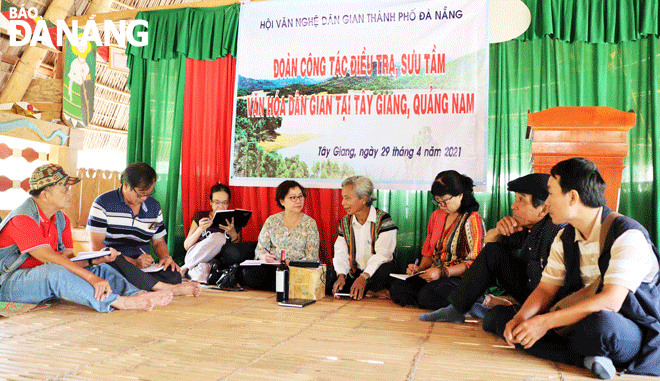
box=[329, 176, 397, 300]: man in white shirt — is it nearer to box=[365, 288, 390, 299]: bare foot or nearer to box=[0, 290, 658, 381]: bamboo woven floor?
box=[365, 288, 390, 299]: bare foot

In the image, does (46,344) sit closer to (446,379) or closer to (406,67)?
(446,379)

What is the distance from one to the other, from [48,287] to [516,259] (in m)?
2.44

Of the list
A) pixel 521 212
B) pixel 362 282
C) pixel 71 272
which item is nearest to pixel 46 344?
pixel 71 272

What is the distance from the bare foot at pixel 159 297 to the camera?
2720 mm

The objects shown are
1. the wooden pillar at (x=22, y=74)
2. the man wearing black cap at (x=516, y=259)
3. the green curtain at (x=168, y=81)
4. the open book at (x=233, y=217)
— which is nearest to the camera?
the man wearing black cap at (x=516, y=259)

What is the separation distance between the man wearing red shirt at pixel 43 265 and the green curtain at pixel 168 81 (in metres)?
1.80

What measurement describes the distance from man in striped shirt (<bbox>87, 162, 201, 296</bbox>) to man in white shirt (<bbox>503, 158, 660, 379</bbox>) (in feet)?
6.79

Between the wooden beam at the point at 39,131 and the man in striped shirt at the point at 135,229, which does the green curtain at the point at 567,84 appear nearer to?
the wooden beam at the point at 39,131

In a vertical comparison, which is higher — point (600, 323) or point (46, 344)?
point (600, 323)

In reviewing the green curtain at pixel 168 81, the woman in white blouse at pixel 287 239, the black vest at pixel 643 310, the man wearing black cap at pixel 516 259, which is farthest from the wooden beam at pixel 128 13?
the black vest at pixel 643 310

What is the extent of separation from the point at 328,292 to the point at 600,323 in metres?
2.07

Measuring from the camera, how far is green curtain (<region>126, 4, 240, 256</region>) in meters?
4.39

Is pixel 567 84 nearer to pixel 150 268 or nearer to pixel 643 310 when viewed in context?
pixel 643 310

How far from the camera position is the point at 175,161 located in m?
4.50
